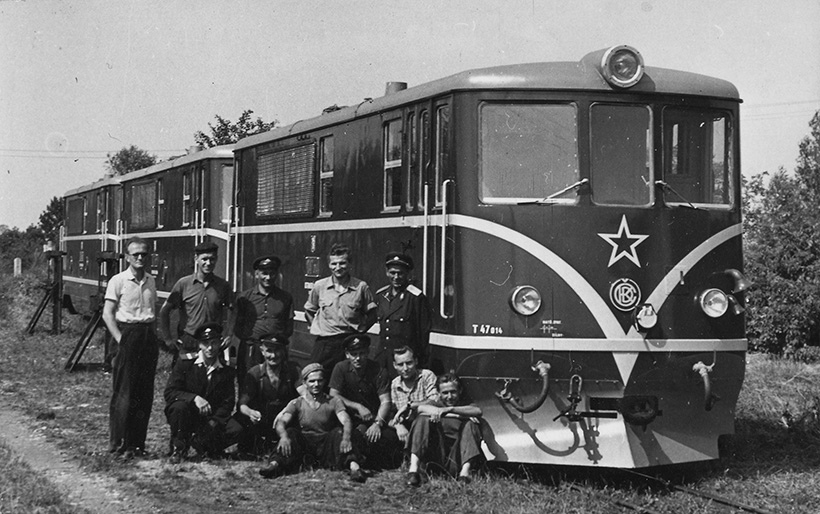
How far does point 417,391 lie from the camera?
8844 mm

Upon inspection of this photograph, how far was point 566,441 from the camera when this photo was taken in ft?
27.9

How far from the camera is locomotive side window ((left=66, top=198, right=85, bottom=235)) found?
26531 mm

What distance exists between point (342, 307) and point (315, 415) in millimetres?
1096

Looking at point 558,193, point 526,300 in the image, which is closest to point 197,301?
point 526,300

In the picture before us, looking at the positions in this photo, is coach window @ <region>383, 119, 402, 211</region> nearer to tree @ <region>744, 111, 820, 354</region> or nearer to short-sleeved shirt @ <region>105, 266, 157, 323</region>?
short-sleeved shirt @ <region>105, 266, 157, 323</region>

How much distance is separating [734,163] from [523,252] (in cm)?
204

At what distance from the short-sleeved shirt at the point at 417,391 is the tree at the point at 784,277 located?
10.5m

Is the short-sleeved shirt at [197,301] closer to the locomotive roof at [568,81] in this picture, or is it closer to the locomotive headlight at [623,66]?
the locomotive roof at [568,81]

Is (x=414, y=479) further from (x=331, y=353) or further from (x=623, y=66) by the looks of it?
(x=623, y=66)

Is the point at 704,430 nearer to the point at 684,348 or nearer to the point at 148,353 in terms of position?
the point at 684,348

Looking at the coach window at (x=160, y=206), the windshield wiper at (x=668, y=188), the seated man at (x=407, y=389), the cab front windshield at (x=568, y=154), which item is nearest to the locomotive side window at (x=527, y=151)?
the cab front windshield at (x=568, y=154)

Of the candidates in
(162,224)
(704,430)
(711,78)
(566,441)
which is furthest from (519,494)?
(162,224)

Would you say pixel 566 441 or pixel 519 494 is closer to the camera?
pixel 519 494

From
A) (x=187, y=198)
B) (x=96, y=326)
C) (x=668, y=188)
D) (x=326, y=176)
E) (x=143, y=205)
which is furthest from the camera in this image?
(x=143, y=205)
